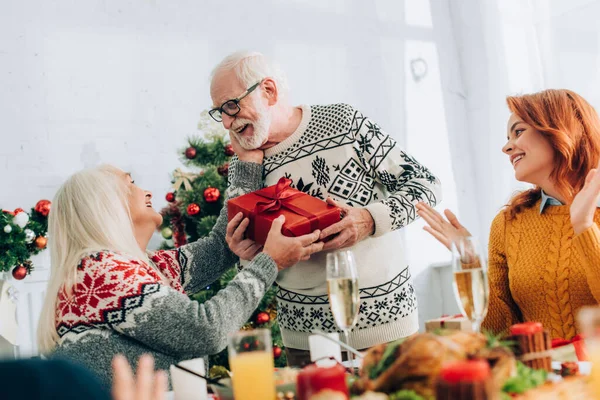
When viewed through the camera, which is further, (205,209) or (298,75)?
(298,75)

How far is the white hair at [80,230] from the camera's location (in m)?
1.50

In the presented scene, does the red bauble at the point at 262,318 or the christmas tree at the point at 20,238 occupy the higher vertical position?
the christmas tree at the point at 20,238

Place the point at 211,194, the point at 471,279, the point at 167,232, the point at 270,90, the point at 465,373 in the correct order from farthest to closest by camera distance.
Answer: the point at 167,232 < the point at 211,194 < the point at 270,90 < the point at 471,279 < the point at 465,373

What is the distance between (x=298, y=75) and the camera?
381 centimetres

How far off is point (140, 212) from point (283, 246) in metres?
0.40

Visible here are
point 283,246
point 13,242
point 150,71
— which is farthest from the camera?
point 150,71

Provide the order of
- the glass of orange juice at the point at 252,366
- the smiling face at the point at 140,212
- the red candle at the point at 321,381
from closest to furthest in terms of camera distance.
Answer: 1. the red candle at the point at 321,381
2. the glass of orange juice at the point at 252,366
3. the smiling face at the point at 140,212

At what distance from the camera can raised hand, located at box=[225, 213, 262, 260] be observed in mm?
1797

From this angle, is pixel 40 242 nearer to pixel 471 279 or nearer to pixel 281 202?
pixel 281 202

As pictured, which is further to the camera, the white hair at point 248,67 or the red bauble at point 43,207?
the red bauble at point 43,207

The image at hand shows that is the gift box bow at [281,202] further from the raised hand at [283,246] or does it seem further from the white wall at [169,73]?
the white wall at [169,73]

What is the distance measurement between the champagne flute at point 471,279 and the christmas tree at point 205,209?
1699 millimetres

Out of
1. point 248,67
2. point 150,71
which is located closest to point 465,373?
point 248,67

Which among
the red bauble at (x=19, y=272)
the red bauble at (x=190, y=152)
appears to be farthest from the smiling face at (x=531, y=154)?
the red bauble at (x=19, y=272)
